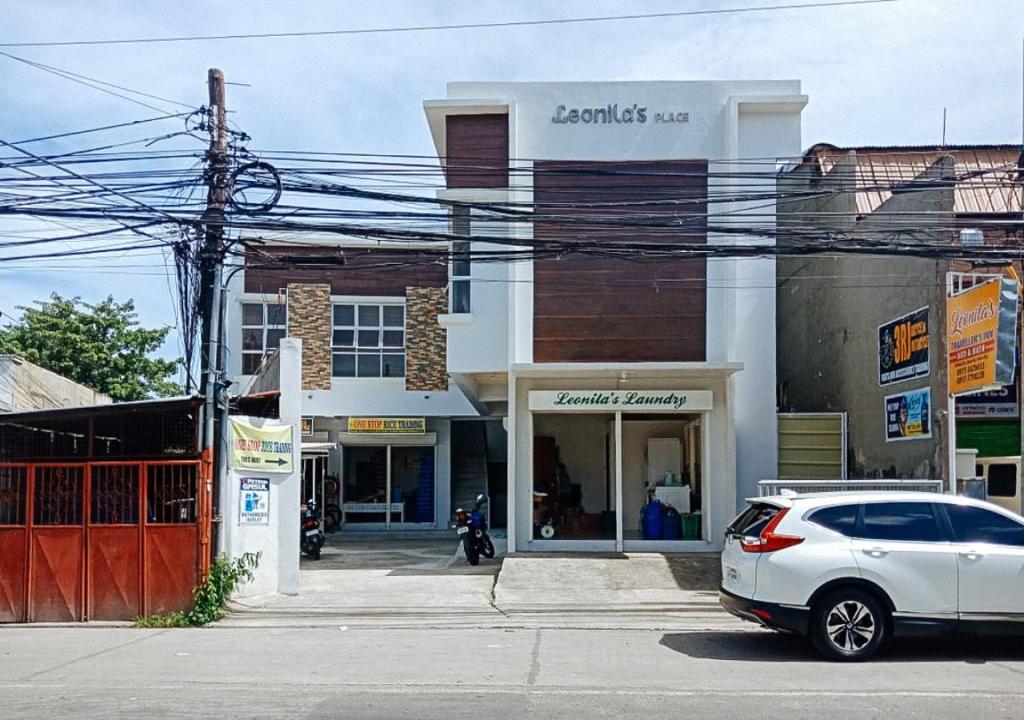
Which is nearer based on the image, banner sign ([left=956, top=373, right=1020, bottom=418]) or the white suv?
the white suv

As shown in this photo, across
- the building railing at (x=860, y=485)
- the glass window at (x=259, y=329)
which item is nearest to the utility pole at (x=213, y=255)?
the building railing at (x=860, y=485)

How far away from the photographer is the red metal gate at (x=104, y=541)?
47.3 feet

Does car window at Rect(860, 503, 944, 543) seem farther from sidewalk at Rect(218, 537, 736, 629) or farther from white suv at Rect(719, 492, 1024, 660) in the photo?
sidewalk at Rect(218, 537, 736, 629)

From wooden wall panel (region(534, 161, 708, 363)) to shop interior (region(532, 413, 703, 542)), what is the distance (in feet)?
4.29

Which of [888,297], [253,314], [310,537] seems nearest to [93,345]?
[253,314]

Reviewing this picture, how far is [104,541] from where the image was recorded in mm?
14555

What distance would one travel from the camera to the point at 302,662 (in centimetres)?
1061

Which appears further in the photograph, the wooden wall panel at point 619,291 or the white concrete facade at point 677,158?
the wooden wall panel at point 619,291

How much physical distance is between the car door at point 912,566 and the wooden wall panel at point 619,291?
8.85 m

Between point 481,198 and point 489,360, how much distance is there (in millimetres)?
2924

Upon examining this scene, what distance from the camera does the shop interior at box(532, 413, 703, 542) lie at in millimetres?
19219

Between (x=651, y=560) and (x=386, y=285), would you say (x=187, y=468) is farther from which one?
(x=386, y=285)

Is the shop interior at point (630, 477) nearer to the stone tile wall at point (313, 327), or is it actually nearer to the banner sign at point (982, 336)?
the banner sign at point (982, 336)

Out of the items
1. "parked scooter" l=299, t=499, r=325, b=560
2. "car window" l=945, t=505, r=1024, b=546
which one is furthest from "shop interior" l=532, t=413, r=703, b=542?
"car window" l=945, t=505, r=1024, b=546
